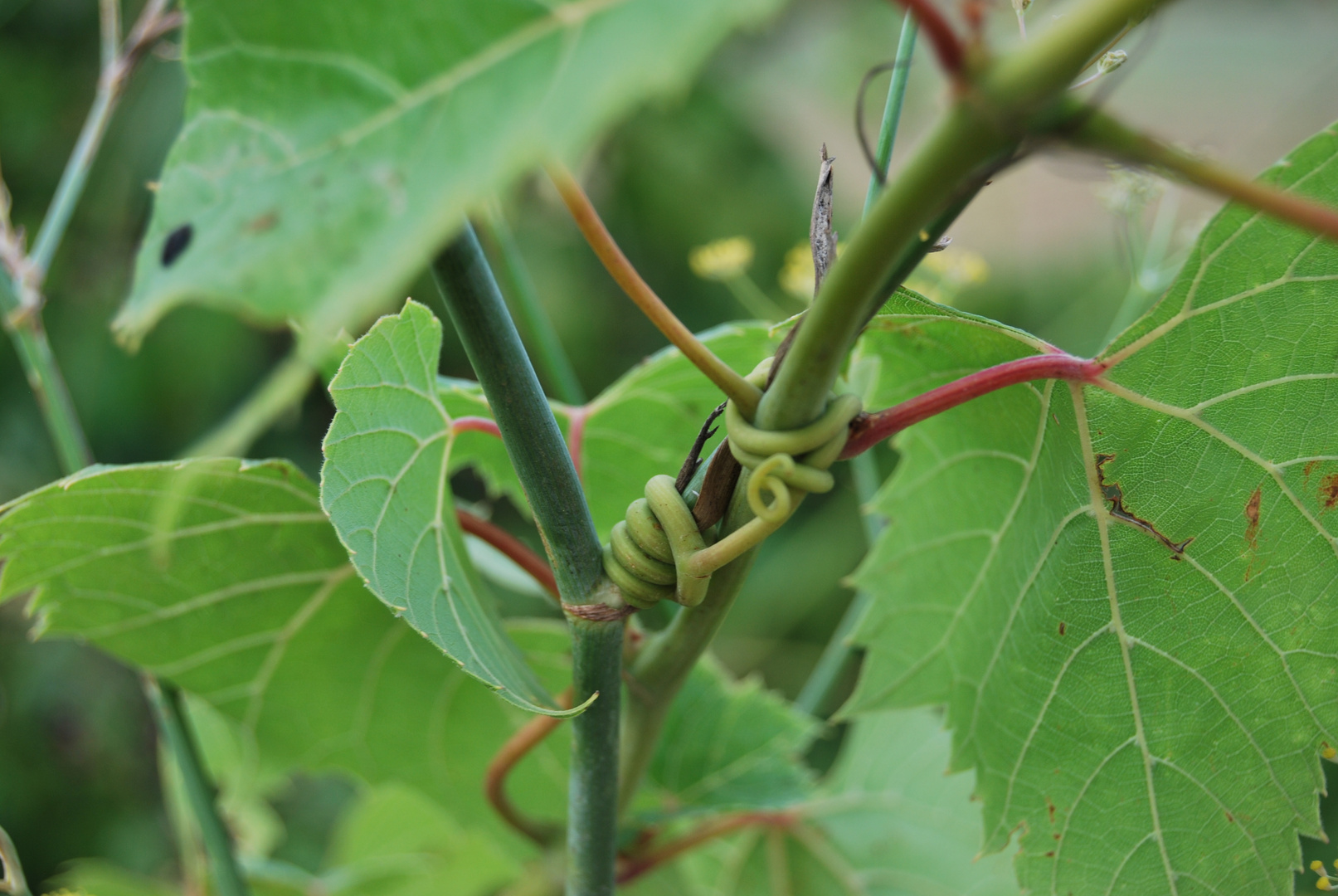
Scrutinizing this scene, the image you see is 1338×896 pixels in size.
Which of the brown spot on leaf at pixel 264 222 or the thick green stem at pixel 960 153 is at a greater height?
the brown spot on leaf at pixel 264 222

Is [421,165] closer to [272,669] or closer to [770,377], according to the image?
[770,377]

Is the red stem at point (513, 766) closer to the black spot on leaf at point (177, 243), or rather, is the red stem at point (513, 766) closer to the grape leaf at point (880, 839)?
the grape leaf at point (880, 839)

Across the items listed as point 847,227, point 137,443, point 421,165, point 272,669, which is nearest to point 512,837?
point 272,669

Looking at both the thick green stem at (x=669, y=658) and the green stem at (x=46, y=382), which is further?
the green stem at (x=46, y=382)

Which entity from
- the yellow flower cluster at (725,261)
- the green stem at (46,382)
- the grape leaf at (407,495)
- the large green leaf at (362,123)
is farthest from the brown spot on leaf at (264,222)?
the yellow flower cluster at (725,261)

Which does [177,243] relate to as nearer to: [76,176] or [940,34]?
[940,34]

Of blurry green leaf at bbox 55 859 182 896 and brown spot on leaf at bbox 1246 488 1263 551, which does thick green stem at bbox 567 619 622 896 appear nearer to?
brown spot on leaf at bbox 1246 488 1263 551

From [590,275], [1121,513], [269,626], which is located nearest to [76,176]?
[269,626]
